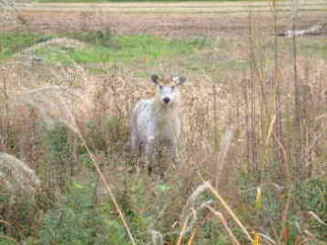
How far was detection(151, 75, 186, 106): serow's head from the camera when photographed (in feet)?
35.0

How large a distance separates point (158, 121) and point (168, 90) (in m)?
0.39

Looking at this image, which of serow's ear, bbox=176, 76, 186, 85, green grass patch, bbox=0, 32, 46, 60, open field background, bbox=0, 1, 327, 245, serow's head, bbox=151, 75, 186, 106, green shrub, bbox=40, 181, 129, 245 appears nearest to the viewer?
open field background, bbox=0, 1, 327, 245

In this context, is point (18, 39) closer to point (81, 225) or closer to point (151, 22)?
point (151, 22)

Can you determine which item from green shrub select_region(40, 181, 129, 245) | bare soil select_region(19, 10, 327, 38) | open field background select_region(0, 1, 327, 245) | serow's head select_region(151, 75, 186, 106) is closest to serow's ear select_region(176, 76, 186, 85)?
serow's head select_region(151, 75, 186, 106)

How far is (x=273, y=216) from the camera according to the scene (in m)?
6.12

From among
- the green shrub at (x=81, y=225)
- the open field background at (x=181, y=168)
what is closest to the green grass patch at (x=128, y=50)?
the open field background at (x=181, y=168)

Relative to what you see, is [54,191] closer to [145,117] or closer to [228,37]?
[145,117]

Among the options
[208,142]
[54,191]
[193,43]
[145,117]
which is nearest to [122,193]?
[54,191]

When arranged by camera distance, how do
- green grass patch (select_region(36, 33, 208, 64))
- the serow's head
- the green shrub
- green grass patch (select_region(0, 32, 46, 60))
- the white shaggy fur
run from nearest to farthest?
the green shrub
the white shaggy fur
the serow's head
green grass patch (select_region(0, 32, 46, 60))
green grass patch (select_region(36, 33, 208, 64))

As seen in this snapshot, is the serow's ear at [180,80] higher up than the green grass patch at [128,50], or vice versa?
the serow's ear at [180,80]

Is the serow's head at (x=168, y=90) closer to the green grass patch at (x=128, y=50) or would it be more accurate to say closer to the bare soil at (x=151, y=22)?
the green grass patch at (x=128, y=50)

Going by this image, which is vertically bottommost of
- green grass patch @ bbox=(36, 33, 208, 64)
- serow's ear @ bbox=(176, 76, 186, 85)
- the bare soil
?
green grass patch @ bbox=(36, 33, 208, 64)

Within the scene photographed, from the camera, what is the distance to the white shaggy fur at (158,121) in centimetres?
1036

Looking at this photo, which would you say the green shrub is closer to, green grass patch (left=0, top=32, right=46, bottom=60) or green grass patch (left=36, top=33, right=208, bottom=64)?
green grass patch (left=36, top=33, right=208, bottom=64)
